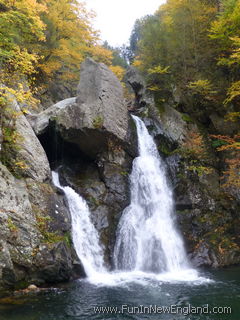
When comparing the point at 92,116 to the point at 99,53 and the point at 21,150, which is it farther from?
the point at 99,53

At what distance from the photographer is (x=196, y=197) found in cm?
1301

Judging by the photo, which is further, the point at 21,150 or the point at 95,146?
the point at 95,146

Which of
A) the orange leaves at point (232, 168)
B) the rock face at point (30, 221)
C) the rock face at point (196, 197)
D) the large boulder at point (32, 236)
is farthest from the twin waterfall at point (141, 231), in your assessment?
the orange leaves at point (232, 168)

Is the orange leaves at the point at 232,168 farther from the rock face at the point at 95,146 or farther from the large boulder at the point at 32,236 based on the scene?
the large boulder at the point at 32,236

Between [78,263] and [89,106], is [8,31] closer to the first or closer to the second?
[89,106]

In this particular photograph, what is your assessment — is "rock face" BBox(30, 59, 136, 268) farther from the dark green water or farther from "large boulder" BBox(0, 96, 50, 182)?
the dark green water

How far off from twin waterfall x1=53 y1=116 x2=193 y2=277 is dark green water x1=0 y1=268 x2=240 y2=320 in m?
1.61

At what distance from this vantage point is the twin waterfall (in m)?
10.4

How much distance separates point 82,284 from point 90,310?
5.86 ft

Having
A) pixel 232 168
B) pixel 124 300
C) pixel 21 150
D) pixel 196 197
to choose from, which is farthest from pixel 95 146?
pixel 124 300

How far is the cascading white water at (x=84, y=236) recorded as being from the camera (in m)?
9.91

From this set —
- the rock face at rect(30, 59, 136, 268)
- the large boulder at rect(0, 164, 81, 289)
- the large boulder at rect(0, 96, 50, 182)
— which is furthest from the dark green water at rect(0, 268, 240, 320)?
the large boulder at rect(0, 96, 50, 182)

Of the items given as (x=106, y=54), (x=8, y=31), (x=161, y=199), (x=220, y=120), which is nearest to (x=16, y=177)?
(x=8, y=31)

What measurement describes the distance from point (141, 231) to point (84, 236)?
2467 mm
